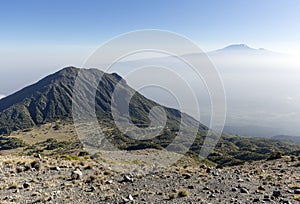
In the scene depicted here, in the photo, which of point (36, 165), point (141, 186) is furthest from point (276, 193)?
point (36, 165)

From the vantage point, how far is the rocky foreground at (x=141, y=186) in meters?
15.6

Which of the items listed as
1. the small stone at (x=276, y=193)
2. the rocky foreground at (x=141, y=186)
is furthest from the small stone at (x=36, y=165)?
the small stone at (x=276, y=193)

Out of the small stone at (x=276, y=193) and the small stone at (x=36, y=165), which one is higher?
A: the small stone at (x=276, y=193)

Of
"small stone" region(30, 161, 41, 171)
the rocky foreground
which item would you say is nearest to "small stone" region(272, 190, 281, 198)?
the rocky foreground

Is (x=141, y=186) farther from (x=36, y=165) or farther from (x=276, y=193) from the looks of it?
(x=36, y=165)

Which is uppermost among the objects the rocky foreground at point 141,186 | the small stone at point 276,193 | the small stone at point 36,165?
the small stone at point 276,193

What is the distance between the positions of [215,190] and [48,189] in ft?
34.9

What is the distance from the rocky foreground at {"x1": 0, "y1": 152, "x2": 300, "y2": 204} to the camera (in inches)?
614

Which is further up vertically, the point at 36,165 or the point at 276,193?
the point at 276,193

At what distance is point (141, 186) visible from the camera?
18172 mm

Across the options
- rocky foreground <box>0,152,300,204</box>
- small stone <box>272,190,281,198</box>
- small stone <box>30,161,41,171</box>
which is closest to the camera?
small stone <box>272,190,281,198</box>

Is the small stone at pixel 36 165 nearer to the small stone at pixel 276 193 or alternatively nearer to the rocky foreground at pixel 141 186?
the rocky foreground at pixel 141 186

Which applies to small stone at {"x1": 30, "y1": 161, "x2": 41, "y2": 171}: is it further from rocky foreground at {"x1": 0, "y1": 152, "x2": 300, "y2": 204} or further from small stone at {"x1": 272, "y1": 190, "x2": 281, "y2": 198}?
small stone at {"x1": 272, "y1": 190, "x2": 281, "y2": 198}

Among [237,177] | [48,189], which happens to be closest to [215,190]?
[237,177]
